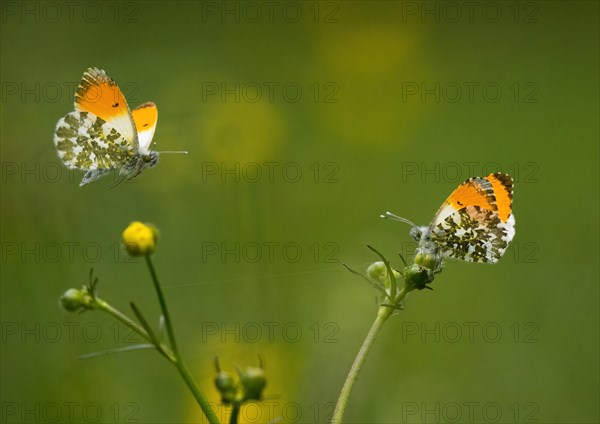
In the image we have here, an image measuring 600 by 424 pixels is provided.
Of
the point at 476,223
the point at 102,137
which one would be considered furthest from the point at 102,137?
the point at 476,223

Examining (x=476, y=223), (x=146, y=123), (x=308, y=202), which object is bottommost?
(x=308, y=202)

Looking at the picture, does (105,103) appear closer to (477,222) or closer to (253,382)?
(477,222)

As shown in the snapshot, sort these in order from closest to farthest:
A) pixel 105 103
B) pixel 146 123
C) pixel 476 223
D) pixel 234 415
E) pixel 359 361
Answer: pixel 234 415
pixel 359 361
pixel 476 223
pixel 105 103
pixel 146 123

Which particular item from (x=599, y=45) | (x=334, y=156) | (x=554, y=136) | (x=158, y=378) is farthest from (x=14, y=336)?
(x=599, y=45)

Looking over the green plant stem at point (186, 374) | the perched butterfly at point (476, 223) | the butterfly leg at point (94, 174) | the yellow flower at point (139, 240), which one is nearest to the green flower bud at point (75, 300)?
the yellow flower at point (139, 240)

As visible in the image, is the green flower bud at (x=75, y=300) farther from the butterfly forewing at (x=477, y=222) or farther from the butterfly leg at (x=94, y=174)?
the butterfly forewing at (x=477, y=222)

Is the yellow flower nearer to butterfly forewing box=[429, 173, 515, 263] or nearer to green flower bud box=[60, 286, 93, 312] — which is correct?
green flower bud box=[60, 286, 93, 312]
